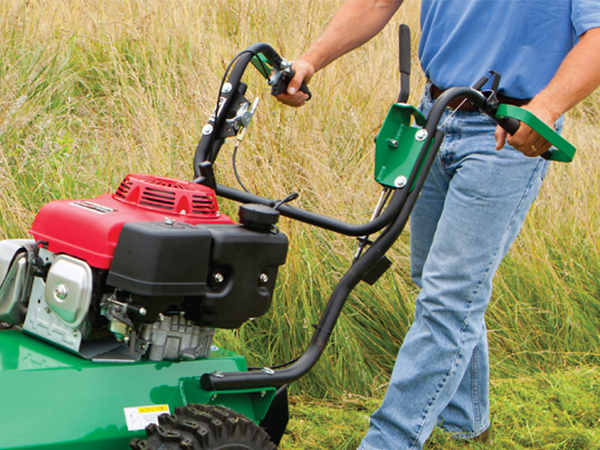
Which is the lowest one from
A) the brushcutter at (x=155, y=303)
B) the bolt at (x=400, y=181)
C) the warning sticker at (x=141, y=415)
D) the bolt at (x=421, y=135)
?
the warning sticker at (x=141, y=415)

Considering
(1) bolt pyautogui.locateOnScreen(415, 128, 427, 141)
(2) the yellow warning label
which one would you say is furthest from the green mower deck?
(1) bolt pyautogui.locateOnScreen(415, 128, 427, 141)

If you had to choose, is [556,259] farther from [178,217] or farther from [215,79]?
[178,217]

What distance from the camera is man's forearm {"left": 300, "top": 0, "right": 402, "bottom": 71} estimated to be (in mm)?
2098

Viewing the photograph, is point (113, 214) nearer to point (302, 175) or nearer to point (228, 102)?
point (228, 102)

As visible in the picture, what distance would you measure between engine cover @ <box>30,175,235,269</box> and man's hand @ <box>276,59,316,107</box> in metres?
0.42

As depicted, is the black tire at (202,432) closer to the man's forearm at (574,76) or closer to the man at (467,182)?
the man at (467,182)

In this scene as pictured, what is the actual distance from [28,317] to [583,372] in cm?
210

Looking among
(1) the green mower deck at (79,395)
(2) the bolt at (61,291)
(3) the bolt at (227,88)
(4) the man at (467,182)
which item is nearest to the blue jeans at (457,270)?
(4) the man at (467,182)

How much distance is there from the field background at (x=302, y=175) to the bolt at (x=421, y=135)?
0.99 meters

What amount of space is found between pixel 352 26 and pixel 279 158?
1.23 meters

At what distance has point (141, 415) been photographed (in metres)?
1.51

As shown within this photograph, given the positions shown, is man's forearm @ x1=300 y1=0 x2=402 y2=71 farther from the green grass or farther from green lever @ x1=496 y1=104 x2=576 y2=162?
the green grass

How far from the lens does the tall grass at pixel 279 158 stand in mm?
2744

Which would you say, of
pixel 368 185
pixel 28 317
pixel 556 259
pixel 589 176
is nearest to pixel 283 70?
pixel 28 317
